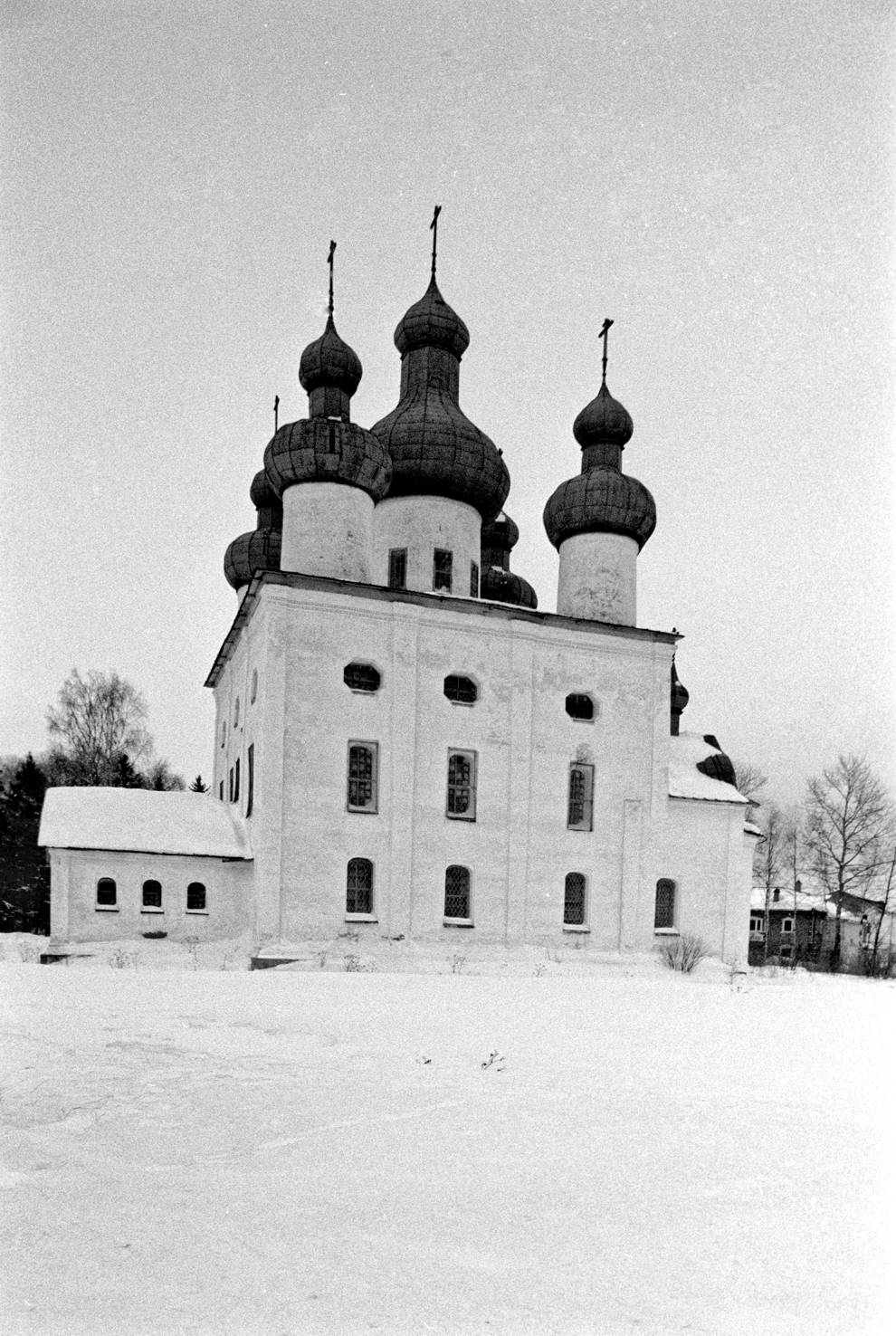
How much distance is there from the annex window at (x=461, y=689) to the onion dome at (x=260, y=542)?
8230 millimetres

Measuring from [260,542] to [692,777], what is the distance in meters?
13.6

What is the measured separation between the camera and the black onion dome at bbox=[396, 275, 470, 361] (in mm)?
26469

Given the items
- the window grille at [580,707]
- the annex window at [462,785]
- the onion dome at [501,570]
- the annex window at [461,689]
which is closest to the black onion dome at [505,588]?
the onion dome at [501,570]

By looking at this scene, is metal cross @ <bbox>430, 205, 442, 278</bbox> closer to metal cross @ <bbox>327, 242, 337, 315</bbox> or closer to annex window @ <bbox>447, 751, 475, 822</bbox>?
metal cross @ <bbox>327, 242, 337, 315</bbox>

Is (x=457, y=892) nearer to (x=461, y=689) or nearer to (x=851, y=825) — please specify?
(x=461, y=689)

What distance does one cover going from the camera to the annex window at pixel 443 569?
977 inches

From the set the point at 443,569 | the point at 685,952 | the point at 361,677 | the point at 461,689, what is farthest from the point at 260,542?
the point at 685,952

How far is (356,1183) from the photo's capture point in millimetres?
4527

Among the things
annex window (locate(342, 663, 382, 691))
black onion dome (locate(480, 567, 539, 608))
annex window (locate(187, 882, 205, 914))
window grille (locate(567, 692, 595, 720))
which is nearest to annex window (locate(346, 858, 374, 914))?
annex window (locate(187, 882, 205, 914))

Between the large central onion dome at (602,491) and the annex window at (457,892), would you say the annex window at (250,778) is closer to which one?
the annex window at (457,892)

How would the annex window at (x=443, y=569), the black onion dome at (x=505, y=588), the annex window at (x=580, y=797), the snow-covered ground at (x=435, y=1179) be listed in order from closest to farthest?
the snow-covered ground at (x=435, y=1179)
the annex window at (x=580, y=797)
the annex window at (x=443, y=569)
the black onion dome at (x=505, y=588)

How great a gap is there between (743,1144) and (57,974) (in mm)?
10691

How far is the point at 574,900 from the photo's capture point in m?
23.2

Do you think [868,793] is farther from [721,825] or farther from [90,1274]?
[90,1274]
